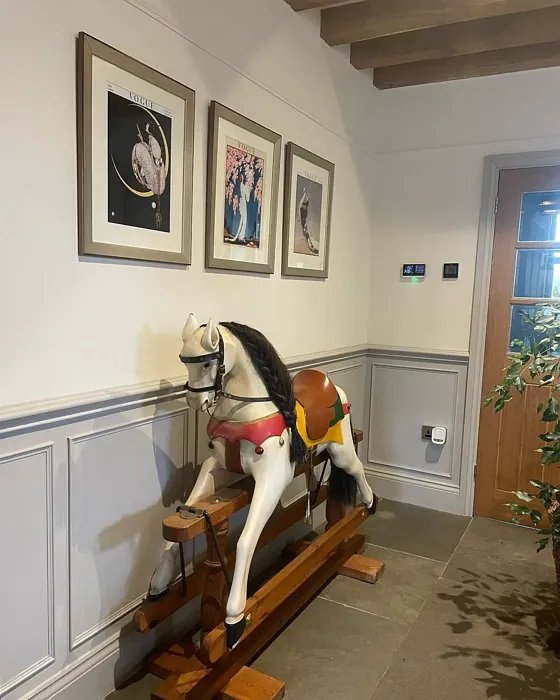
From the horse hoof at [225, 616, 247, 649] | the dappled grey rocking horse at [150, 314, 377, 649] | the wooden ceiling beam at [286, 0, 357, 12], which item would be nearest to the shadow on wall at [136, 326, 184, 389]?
the dappled grey rocking horse at [150, 314, 377, 649]

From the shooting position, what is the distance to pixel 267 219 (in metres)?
2.48

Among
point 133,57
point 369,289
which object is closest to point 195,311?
point 133,57

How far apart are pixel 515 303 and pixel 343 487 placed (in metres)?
1.52

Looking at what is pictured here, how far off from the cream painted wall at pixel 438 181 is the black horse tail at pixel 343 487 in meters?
1.21

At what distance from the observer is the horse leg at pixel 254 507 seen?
1.71m

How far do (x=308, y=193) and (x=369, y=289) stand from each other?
1.04 m

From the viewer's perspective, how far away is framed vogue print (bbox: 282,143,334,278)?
2643 mm

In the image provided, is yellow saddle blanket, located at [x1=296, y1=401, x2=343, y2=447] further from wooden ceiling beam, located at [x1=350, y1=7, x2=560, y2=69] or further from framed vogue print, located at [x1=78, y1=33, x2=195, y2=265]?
wooden ceiling beam, located at [x1=350, y1=7, x2=560, y2=69]

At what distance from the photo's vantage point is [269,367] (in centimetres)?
189

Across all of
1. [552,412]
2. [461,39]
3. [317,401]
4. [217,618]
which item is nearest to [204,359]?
[317,401]

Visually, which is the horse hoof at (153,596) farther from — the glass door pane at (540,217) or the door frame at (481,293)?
the glass door pane at (540,217)

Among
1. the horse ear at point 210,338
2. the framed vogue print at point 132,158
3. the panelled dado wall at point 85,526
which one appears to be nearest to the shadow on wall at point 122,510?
the panelled dado wall at point 85,526

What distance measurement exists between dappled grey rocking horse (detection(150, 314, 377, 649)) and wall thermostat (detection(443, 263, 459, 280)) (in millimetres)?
1730

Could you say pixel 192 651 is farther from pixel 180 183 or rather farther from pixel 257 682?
pixel 180 183
